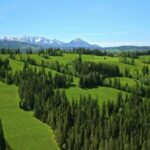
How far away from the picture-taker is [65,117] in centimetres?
18950

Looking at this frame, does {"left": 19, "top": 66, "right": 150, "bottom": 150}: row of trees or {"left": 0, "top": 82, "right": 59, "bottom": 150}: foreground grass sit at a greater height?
{"left": 19, "top": 66, "right": 150, "bottom": 150}: row of trees

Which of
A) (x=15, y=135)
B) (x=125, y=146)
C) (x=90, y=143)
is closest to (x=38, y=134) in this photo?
(x=15, y=135)

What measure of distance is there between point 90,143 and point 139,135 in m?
26.8

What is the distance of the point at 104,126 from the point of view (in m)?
184

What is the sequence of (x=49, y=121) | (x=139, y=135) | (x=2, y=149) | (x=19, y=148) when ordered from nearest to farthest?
(x=2, y=149) → (x=19, y=148) → (x=139, y=135) → (x=49, y=121)

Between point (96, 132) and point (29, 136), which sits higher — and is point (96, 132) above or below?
above

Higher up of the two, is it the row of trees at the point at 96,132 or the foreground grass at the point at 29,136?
the row of trees at the point at 96,132

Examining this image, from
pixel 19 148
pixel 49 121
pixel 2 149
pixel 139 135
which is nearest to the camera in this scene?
pixel 2 149

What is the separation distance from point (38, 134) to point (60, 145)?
57.6 feet

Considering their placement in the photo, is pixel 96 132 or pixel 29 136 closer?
pixel 96 132

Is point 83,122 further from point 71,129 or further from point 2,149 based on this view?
point 2,149

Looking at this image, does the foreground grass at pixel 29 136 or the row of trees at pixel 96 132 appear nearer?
the row of trees at pixel 96 132

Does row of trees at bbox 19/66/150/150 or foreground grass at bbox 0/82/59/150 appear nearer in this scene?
row of trees at bbox 19/66/150/150

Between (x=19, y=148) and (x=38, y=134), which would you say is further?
(x=38, y=134)
